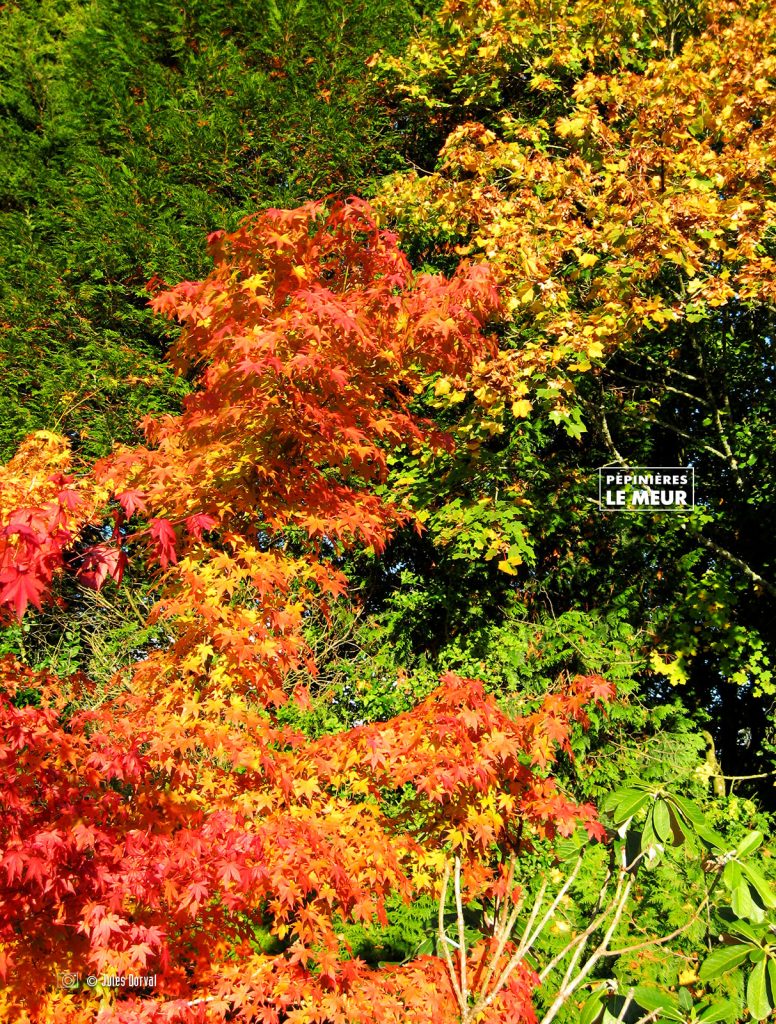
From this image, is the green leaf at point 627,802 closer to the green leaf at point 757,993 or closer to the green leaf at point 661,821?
the green leaf at point 661,821

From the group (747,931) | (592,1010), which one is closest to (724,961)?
(747,931)

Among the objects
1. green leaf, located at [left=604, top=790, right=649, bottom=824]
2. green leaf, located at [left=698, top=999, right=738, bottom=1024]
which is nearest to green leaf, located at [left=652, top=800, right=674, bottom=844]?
green leaf, located at [left=604, top=790, right=649, bottom=824]

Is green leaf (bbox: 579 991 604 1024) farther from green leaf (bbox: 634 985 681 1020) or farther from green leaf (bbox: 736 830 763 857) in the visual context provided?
green leaf (bbox: 736 830 763 857)

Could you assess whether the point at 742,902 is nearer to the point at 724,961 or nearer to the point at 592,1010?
the point at 724,961

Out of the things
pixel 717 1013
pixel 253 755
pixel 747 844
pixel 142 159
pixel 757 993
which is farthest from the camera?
pixel 142 159

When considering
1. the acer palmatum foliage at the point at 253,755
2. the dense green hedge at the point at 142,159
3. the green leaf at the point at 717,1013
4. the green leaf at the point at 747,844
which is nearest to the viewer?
the green leaf at the point at 717,1013

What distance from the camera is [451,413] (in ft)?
21.8

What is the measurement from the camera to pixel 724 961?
1.88 m

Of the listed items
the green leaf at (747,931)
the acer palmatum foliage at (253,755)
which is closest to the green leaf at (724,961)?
the green leaf at (747,931)

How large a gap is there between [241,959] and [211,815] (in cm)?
75

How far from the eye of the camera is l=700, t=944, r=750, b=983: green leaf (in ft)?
6.12

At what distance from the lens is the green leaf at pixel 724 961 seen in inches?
73.4

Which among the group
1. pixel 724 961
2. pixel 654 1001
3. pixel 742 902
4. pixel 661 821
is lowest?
pixel 654 1001

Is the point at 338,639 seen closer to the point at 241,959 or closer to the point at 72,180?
the point at 241,959
